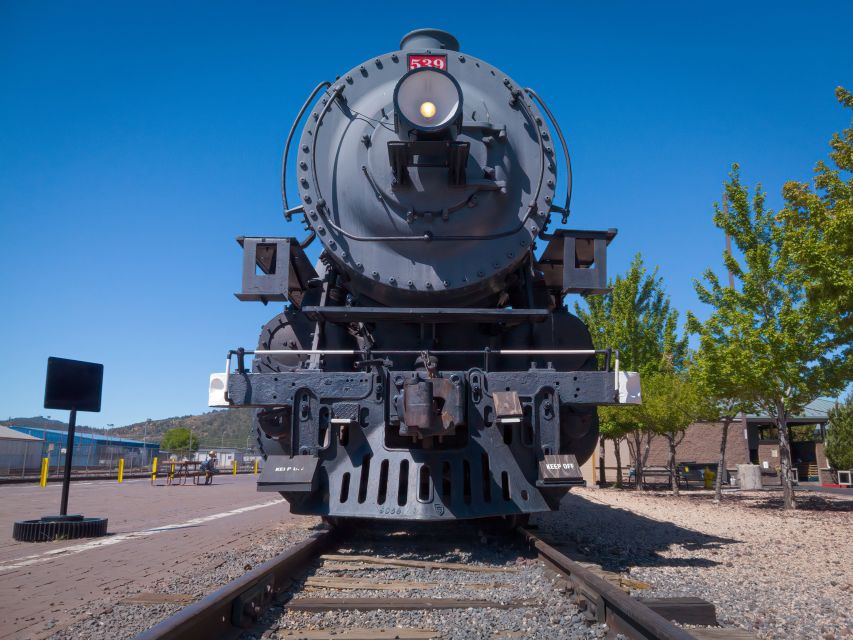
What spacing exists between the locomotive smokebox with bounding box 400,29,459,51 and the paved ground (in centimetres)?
513

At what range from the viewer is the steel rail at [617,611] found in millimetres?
2689

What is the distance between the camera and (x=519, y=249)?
5.55 metres

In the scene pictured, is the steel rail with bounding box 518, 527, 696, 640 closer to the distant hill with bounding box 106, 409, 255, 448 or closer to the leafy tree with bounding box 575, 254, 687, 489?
the leafy tree with bounding box 575, 254, 687, 489

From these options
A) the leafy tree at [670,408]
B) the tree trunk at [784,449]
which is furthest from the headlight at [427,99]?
the leafy tree at [670,408]

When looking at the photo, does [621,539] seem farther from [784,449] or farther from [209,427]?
[209,427]

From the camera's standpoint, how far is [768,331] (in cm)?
1233

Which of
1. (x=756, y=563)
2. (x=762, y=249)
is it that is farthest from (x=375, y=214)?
(x=762, y=249)

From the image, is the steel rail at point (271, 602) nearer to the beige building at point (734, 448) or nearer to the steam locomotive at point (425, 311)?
the steam locomotive at point (425, 311)

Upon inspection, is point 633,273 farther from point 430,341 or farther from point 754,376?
point 430,341

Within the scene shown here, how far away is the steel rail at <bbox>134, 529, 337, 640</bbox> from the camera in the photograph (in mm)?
2709

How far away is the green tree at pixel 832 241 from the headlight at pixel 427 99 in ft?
23.3

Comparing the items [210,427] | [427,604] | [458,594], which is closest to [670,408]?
[458,594]

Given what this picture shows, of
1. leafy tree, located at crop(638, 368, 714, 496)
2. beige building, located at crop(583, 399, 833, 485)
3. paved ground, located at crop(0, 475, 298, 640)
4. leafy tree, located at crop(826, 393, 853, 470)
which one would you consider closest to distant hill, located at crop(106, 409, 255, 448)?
beige building, located at crop(583, 399, 833, 485)

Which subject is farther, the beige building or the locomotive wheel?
the beige building
